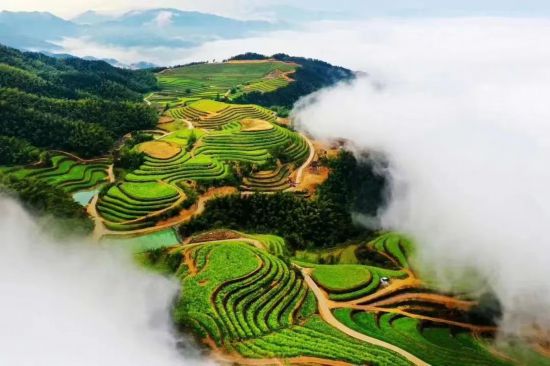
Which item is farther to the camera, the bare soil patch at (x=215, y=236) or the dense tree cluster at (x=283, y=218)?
the dense tree cluster at (x=283, y=218)

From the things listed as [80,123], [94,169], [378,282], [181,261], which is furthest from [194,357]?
[80,123]

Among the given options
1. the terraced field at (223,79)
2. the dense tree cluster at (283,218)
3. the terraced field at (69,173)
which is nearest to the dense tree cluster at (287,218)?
the dense tree cluster at (283,218)

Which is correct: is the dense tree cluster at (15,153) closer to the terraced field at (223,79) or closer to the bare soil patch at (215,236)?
the bare soil patch at (215,236)

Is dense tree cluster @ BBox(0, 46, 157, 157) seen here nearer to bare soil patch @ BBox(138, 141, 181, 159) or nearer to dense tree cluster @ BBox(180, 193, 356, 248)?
bare soil patch @ BBox(138, 141, 181, 159)

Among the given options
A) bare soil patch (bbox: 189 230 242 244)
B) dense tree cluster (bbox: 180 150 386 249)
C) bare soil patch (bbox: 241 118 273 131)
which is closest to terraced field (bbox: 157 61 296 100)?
bare soil patch (bbox: 241 118 273 131)

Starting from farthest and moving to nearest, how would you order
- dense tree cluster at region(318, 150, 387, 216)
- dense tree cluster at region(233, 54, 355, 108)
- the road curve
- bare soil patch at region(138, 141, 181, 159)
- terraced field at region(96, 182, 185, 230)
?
dense tree cluster at region(233, 54, 355, 108), bare soil patch at region(138, 141, 181, 159), dense tree cluster at region(318, 150, 387, 216), terraced field at region(96, 182, 185, 230), the road curve

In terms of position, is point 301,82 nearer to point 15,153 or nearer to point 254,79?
point 254,79

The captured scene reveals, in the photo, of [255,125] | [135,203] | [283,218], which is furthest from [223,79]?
[135,203]
